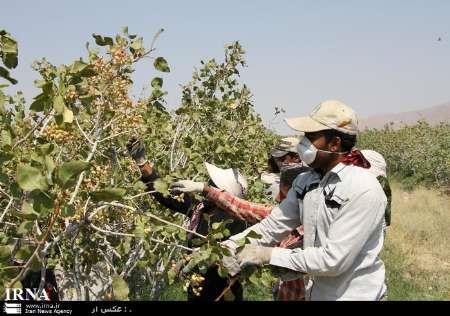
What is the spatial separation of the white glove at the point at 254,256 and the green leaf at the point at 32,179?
1.10 meters

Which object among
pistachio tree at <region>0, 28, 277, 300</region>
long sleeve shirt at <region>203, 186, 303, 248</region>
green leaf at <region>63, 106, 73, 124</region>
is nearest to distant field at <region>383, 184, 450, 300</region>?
pistachio tree at <region>0, 28, 277, 300</region>

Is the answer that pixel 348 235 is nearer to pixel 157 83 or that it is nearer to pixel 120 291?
pixel 120 291

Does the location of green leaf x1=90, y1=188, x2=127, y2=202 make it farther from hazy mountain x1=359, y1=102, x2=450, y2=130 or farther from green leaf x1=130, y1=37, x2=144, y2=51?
hazy mountain x1=359, y1=102, x2=450, y2=130

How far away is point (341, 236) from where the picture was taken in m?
2.24

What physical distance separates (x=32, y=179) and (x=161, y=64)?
135 centimetres

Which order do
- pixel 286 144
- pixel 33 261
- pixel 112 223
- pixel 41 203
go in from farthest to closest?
pixel 286 144 → pixel 112 223 → pixel 33 261 → pixel 41 203

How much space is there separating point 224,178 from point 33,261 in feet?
6.26

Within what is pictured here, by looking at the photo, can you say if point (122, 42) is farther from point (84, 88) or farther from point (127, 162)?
point (127, 162)

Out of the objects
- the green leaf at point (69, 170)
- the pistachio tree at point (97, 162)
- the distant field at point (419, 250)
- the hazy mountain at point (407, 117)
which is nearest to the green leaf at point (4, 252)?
the pistachio tree at point (97, 162)

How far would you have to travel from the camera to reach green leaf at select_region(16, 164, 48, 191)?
153 cm

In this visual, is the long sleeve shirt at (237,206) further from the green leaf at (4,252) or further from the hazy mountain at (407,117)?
the hazy mountain at (407,117)

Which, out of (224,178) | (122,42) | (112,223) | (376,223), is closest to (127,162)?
(112,223)

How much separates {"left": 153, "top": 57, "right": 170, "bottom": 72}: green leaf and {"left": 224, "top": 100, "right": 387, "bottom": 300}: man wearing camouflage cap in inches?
25.9

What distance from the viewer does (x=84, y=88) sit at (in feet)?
7.82
